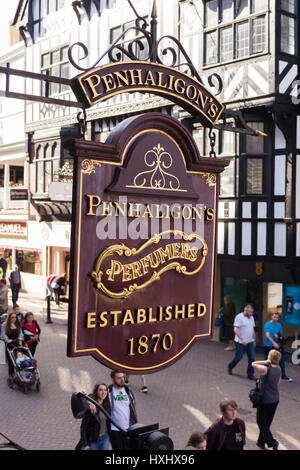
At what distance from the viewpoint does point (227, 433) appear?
6867 millimetres

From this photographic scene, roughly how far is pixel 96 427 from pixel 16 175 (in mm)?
22762

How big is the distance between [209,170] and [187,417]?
7723 millimetres

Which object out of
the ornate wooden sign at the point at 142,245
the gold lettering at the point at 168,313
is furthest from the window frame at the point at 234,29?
the gold lettering at the point at 168,313

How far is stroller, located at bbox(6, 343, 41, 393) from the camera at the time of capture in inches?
471

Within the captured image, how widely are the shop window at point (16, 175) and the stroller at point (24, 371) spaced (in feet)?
56.0

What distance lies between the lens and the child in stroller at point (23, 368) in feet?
39.3

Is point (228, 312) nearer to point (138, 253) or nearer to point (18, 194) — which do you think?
point (18, 194)

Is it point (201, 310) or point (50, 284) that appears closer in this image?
point (201, 310)

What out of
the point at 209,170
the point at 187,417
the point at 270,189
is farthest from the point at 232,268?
the point at 209,170

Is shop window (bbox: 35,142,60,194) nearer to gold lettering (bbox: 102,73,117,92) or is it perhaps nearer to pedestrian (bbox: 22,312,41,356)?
pedestrian (bbox: 22,312,41,356)

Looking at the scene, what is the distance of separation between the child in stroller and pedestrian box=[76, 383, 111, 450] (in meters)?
4.77

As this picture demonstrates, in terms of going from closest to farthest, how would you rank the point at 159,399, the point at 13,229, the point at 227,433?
the point at 227,433
the point at 159,399
the point at 13,229

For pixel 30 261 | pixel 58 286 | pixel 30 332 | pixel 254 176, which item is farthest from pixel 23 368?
pixel 30 261

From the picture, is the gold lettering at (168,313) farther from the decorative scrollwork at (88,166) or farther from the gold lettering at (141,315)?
the decorative scrollwork at (88,166)
